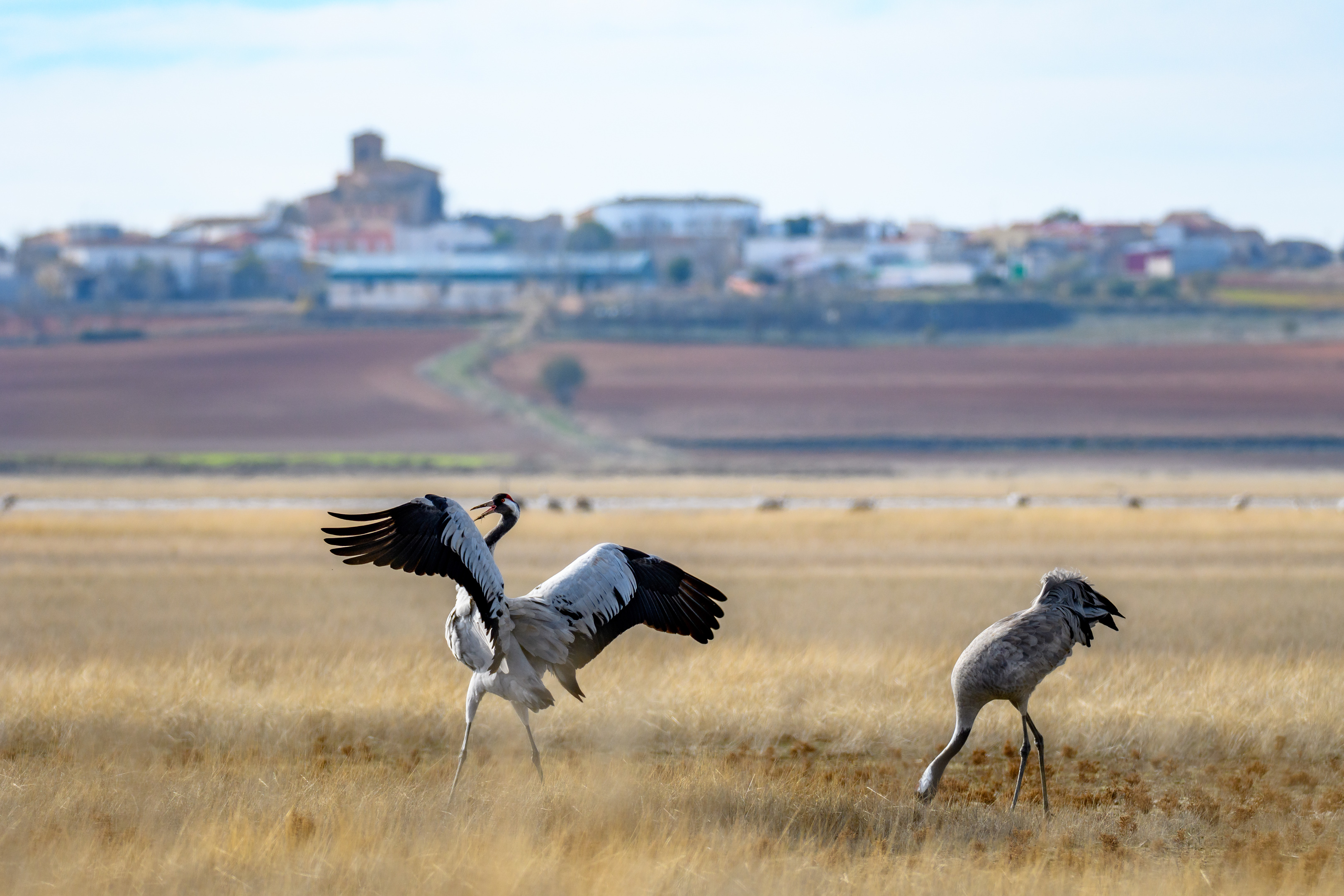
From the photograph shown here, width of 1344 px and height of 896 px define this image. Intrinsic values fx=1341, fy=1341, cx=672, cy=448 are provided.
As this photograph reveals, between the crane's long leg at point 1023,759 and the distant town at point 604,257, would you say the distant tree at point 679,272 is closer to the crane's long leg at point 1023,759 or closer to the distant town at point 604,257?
the distant town at point 604,257

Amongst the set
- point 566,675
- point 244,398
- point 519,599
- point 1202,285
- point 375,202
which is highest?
point 375,202

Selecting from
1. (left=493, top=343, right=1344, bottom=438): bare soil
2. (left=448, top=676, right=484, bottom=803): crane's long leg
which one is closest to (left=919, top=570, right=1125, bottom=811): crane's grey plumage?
(left=448, top=676, right=484, bottom=803): crane's long leg

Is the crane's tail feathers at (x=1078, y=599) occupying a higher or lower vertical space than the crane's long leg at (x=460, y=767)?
higher

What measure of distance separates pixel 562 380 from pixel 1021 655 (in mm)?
83164

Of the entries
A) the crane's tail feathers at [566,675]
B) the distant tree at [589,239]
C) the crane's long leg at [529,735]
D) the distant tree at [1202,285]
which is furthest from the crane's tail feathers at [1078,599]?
the distant tree at [589,239]

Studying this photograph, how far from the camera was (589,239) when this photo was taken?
151250mm

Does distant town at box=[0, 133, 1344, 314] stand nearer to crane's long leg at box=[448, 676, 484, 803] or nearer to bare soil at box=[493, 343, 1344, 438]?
bare soil at box=[493, 343, 1344, 438]

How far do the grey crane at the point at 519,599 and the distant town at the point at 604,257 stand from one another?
353 feet

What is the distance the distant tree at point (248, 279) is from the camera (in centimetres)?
13712

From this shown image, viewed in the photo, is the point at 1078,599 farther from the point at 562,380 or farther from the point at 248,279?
the point at 248,279

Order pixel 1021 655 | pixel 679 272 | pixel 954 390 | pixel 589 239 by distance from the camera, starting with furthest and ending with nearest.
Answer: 1. pixel 589 239
2. pixel 679 272
3. pixel 954 390
4. pixel 1021 655

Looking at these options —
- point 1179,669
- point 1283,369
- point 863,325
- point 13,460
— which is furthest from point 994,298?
point 1179,669

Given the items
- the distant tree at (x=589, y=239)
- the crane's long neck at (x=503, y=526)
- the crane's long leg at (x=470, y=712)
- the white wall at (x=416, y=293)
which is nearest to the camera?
the crane's long neck at (x=503, y=526)

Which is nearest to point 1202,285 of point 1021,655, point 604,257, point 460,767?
point 604,257
